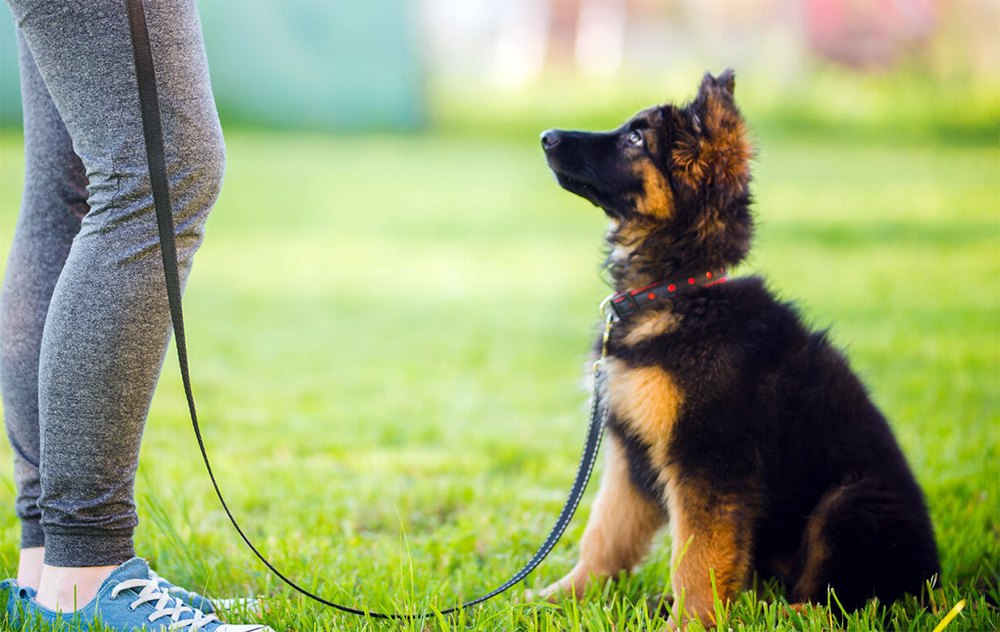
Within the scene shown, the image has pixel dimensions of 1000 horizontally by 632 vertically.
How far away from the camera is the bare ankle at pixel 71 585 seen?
186 centimetres

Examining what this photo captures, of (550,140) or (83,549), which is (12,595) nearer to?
(83,549)

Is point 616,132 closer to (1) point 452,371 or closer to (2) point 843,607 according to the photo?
(2) point 843,607

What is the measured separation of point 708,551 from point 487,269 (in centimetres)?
681

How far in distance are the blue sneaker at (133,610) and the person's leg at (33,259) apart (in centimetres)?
25

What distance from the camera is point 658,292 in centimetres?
250

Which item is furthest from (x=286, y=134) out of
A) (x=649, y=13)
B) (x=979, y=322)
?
(x=979, y=322)

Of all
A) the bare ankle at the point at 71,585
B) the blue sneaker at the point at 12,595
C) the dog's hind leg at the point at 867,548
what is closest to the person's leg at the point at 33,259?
the blue sneaker at the point at 12,595

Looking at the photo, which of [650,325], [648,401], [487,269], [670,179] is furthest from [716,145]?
[487,269]

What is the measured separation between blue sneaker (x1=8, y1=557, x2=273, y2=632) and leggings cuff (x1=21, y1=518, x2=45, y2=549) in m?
0.14

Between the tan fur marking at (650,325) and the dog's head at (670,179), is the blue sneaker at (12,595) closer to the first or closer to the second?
the tan fur marking at (650,325)

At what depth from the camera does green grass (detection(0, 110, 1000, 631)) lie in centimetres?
248

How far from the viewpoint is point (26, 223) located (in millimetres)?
2072

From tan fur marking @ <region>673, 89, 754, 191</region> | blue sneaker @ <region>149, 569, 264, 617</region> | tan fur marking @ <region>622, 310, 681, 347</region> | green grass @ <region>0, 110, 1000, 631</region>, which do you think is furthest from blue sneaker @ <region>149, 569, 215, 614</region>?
tan fur marking @ <region>673, 89, 754, 191</region>

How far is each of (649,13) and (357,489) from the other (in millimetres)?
16813
